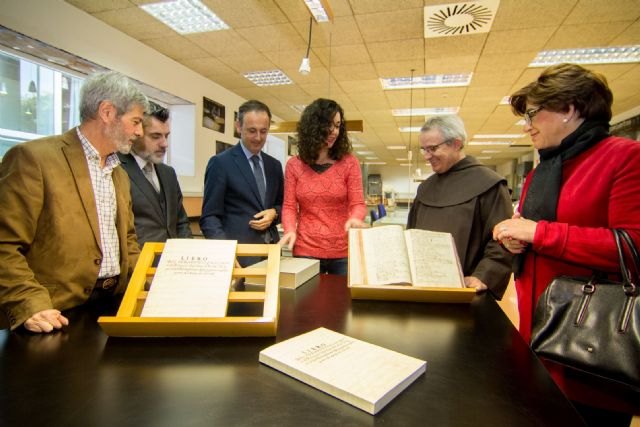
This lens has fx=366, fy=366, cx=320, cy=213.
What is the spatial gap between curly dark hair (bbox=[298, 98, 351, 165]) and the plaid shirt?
0.91 meters

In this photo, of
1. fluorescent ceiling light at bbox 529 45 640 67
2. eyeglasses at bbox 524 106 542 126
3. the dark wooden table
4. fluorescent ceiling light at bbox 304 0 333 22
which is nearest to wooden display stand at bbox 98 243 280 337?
the dark wooden table

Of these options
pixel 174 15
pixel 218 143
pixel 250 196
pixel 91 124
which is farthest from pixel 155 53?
pixel 91 124

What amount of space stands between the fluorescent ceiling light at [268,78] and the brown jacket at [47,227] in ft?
15.4

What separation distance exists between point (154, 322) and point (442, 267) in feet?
2.57

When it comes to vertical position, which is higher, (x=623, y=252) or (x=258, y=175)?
(x=258, y=175)

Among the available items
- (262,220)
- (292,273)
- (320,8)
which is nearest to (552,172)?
(292,273)

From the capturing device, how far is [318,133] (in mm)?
1829

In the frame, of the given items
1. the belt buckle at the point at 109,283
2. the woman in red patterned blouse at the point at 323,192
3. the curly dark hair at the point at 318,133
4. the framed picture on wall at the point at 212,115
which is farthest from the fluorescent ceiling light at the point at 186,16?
the belt buckle at the point at 109,283

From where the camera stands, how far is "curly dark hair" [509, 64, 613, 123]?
1115mm

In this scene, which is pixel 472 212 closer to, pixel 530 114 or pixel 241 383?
pixel 530 114

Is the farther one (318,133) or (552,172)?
(318,133)

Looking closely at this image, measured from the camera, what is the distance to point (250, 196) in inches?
78.2

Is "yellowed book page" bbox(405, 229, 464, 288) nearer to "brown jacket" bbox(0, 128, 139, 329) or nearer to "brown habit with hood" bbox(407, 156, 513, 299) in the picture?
"brown habit with hood" bbox(407, 156, 513, 299)

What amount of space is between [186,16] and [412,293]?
3892mm
